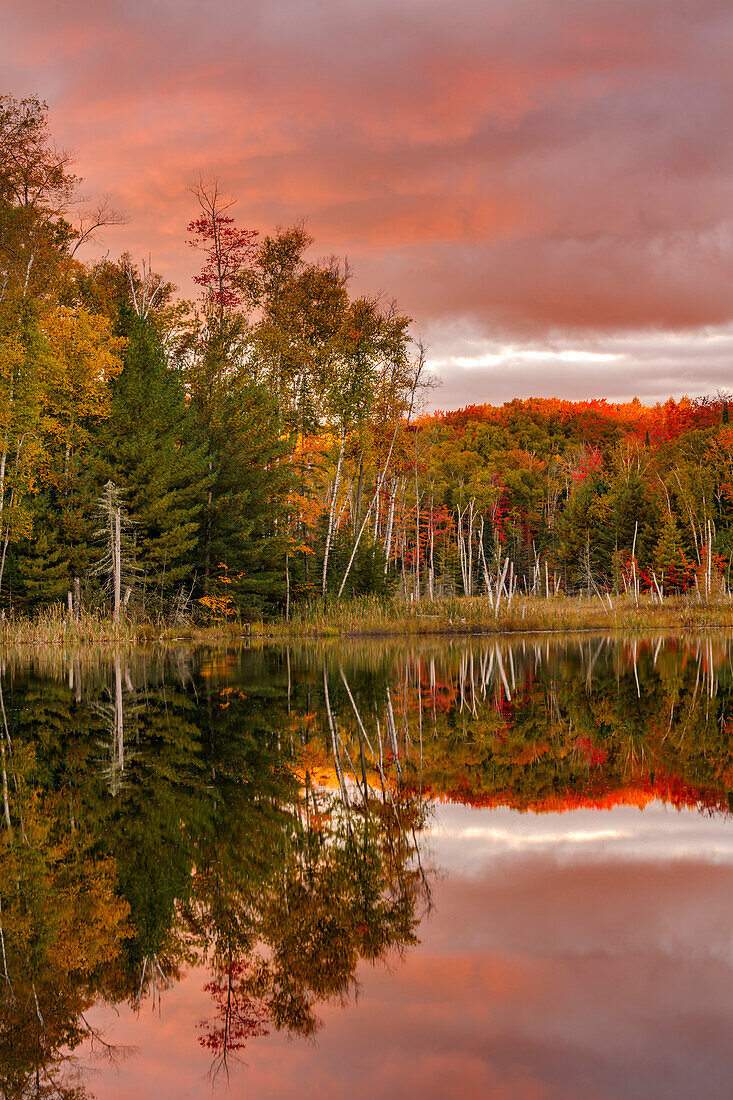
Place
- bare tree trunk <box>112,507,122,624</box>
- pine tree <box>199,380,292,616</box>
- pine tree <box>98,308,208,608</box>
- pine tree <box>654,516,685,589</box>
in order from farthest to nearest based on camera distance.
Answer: pine tree <box>654,516,685,589</box> → pine tree <box>199,380,292,616</box> → pine tree <box>98,308,208,608</box> → bare tree trunk <box>112,507,122,624</box>

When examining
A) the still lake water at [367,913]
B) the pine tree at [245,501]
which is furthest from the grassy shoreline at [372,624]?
the still lake water at [367,913]

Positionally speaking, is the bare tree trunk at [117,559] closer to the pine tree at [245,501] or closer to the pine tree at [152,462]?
the pine tree at [152,462]

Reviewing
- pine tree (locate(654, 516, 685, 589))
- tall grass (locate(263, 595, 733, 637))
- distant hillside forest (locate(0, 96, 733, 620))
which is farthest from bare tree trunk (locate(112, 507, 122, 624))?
pine tree (locate(654, 516, 685, 589))

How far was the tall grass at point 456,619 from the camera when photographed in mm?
35594

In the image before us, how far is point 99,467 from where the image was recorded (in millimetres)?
33281

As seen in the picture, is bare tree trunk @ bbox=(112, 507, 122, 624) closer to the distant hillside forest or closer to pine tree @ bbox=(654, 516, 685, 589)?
the distant hillside forest

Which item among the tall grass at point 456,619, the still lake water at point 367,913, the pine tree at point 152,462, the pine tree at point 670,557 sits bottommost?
the tall grass at point 456,619

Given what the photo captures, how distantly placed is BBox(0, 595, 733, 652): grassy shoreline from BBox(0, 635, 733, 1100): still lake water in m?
19.2

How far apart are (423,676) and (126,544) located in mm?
16304

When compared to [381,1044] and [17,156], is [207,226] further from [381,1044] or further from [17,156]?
[381,1044]

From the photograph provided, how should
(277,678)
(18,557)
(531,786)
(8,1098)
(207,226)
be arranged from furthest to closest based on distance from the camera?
(207,226) < (18,557) < (277,678) < (531,786) < (8,1098)

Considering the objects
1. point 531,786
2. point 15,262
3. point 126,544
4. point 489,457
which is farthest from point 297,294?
point 489,457

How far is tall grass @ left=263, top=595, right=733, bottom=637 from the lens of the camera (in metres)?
35.6

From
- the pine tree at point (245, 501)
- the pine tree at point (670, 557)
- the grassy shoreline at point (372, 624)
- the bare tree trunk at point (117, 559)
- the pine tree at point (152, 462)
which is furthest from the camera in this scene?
the pine tree at point (670, 557)
